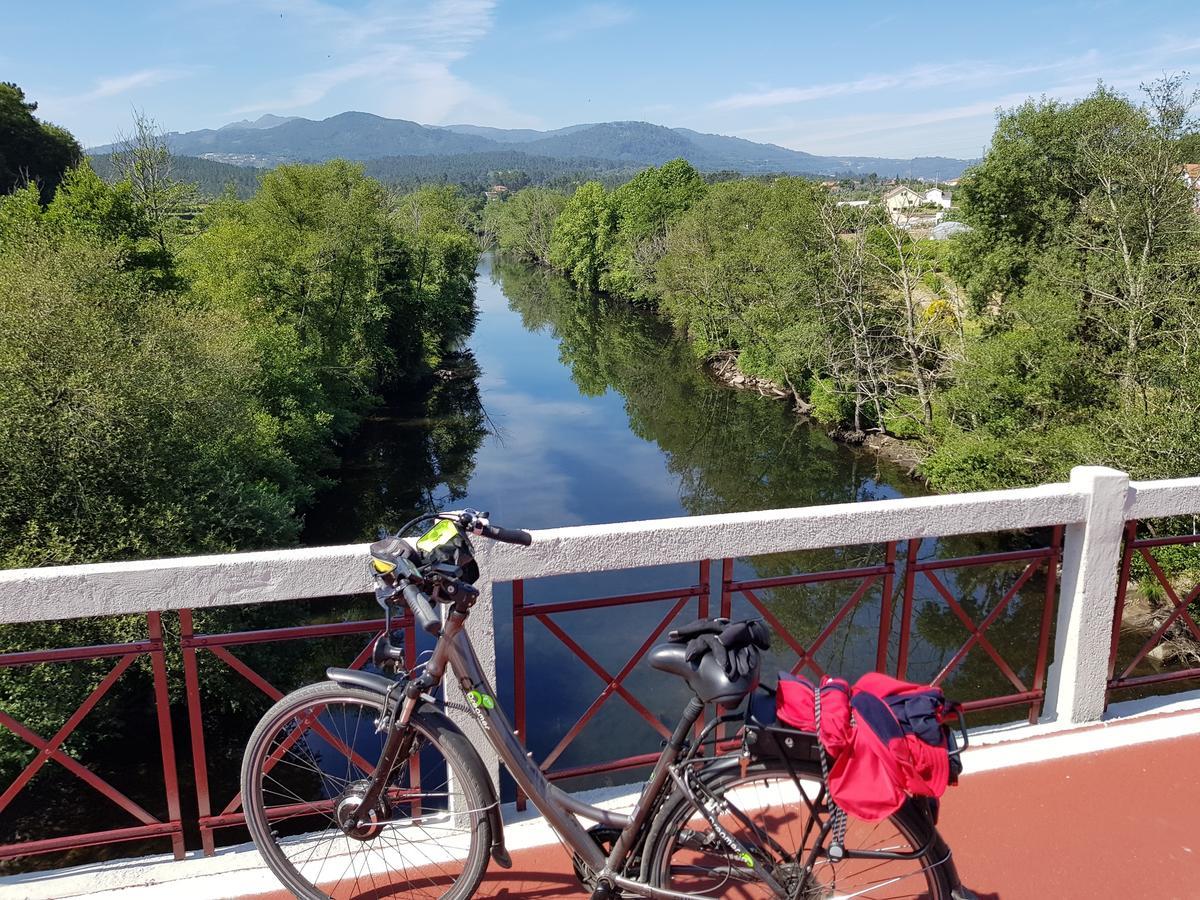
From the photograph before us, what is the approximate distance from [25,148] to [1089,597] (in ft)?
187

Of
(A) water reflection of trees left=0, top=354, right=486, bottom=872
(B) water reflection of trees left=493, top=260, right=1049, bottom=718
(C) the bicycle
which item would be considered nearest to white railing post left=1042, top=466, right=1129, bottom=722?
A: (B) water reflection of trees left=493, top=260, right=1049, bottom=718

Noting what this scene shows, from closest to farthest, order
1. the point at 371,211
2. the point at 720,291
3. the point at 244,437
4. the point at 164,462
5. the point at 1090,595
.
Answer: the point at 1090,595 < the point at 164,462 < the point at 244,437 < the point at 371,211 < the point at 720,291

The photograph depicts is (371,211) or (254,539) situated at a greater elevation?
(371,211)

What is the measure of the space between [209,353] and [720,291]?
24451 millimetres

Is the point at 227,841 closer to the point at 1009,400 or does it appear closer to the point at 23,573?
the point at 23,573

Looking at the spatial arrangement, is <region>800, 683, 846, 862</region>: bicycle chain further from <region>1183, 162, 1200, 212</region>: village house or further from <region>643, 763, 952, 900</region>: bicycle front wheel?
<region>1183, 162, 1200, 212</region>: village house

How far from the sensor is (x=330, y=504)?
82.4ft

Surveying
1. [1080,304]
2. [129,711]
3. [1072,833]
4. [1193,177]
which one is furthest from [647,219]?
[1072,833]

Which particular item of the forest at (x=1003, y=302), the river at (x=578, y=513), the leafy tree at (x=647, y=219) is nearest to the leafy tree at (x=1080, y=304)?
the forest at (x=1003, y=302)

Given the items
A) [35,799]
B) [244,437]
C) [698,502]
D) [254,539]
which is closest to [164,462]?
[254,539]

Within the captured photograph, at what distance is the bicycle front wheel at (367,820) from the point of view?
2.58m

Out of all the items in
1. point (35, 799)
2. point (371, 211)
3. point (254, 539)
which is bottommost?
point (35, 799)

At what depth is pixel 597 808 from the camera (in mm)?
2604

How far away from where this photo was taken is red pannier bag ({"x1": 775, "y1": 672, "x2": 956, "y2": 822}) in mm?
2086
